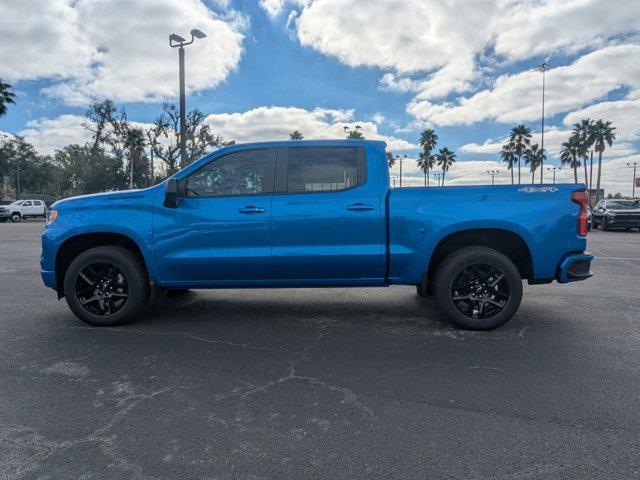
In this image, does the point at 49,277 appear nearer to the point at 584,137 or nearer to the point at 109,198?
the point at 109,198

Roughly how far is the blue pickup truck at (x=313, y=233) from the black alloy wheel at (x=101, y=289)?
11mm

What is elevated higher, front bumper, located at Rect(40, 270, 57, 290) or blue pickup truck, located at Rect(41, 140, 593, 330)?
blue pickup truck, located at Rect(41, 140, 593, 330)

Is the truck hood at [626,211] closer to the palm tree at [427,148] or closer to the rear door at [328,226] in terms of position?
the rear door at [328,226]

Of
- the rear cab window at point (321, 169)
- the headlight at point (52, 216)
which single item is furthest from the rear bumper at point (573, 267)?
the headlight at point (52, 216)

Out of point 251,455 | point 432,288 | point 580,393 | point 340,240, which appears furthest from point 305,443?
point 432,288

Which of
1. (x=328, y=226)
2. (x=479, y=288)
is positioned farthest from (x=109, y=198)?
(x=479, y=288)

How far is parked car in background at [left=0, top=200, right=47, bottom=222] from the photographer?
120 ft

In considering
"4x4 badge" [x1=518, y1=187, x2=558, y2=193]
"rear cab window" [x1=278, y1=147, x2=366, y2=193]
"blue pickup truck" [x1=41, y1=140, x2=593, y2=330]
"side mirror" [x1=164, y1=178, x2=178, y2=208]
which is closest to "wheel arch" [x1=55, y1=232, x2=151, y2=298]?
"blue pickup truck" [x1=41, y1=140, x2=593, y2=330]

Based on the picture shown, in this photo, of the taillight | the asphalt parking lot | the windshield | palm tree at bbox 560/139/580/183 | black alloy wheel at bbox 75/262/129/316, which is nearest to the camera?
the asphalt parking lot

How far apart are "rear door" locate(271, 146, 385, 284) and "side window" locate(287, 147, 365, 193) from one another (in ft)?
0.04

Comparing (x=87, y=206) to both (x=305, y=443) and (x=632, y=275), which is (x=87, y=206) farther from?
(x=632, y=275)

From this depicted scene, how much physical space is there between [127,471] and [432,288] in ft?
11.6

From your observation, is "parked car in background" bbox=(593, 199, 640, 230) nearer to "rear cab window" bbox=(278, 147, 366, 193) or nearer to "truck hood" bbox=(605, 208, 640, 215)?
"truck hood" bbox=(605, 208, 640, 215)

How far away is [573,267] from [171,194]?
13.8 feet
